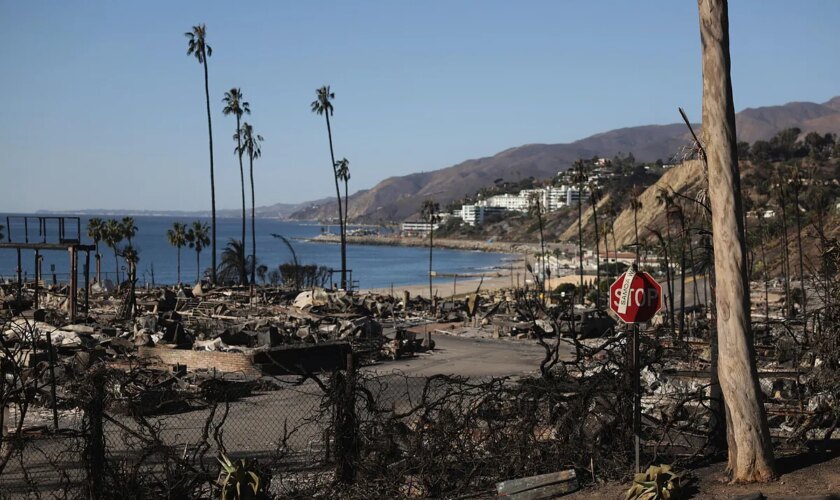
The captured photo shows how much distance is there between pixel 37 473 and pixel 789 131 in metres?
176

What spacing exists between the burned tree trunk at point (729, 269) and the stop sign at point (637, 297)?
32.2 inches

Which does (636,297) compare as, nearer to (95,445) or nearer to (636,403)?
(636,403)

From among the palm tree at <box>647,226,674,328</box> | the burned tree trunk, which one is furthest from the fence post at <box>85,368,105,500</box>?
the palm tree at <box>647,226,674,328</box>

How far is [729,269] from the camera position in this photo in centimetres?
950

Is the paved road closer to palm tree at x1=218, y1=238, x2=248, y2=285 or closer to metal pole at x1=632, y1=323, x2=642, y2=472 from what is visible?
metal pole at x1=632, y1=323, x2=642, y2=472

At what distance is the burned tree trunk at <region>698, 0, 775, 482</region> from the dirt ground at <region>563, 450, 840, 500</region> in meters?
0.21

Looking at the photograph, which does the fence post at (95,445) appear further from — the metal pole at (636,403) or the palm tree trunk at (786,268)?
the palm tree trunk at (786,268)

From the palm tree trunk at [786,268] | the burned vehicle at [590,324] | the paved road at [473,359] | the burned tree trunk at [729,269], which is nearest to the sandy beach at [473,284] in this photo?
the palm tree trunk at [786,268]

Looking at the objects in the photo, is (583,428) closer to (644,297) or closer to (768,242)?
(644,297)

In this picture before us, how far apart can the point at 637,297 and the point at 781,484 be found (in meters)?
2.51

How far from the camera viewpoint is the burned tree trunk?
368 inches

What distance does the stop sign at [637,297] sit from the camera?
366 inches

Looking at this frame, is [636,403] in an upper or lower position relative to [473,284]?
upper

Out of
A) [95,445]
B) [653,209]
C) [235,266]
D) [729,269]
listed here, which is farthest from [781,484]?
[653,209]
